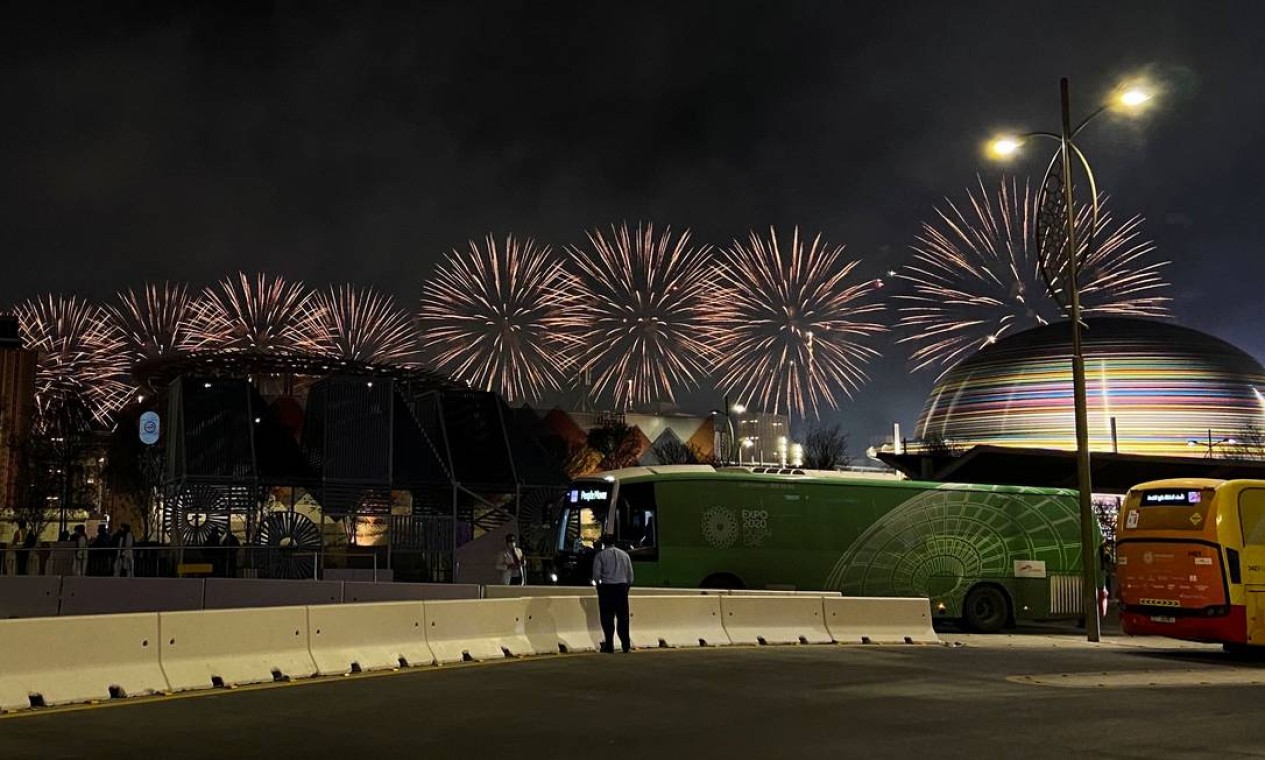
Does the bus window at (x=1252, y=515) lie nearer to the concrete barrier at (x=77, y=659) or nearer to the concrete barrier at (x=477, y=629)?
the concrete barrier at (x=477, y=629)

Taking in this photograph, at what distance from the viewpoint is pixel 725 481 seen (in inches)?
969

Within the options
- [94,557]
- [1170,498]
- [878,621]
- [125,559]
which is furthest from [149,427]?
[1170,498]

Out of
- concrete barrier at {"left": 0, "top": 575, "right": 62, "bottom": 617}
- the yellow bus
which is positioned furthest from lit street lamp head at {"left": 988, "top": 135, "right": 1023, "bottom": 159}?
concrete barrier at {"left": 0, "top": 575, "right": 62, "bottom": 617}

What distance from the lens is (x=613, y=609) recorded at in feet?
52.4

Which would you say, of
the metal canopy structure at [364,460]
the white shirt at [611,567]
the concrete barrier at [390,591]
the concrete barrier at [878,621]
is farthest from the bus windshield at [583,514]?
the metal canopy structure at [364,460]

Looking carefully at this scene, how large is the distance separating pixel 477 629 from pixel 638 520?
29.3ft

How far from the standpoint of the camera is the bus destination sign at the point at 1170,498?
1788 centimetres

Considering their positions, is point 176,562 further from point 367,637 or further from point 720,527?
point 367,637

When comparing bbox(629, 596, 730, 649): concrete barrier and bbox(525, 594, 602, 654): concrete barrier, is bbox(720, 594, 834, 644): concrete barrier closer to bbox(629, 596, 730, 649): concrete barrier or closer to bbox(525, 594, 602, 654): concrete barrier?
bbox(629, 596, 730, 649): concrete barrier

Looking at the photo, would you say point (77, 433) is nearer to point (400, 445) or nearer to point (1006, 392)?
point (400, 445)

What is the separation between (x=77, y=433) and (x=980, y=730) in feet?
220

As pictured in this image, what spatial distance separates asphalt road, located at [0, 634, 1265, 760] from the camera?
8.73 metres

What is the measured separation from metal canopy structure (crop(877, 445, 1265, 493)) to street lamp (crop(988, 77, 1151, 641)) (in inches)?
1070

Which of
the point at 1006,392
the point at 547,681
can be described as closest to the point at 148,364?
the point at 547,681
